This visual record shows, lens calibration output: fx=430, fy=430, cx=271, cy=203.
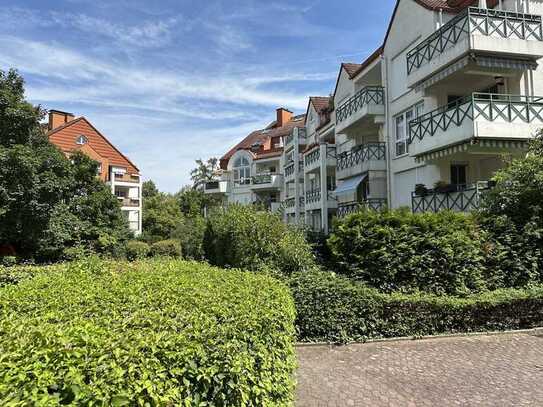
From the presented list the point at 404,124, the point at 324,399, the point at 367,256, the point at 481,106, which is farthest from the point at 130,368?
the point at 404,124

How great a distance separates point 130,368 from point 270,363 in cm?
181

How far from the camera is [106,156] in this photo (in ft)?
169

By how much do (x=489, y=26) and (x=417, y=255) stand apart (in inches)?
367

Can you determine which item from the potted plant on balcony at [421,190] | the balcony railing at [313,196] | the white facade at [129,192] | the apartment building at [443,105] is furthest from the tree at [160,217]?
the potted plant on balcony at [421,190]

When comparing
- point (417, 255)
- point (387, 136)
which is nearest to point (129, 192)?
point (387, 136)

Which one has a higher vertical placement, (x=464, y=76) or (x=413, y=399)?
(x=464, y=76)

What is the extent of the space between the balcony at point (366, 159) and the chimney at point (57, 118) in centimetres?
4184

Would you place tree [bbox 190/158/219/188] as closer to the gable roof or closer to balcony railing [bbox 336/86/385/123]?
the gable roof

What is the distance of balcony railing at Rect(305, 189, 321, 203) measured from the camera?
30.5m

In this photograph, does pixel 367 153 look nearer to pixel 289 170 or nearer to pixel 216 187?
pixel 289 170

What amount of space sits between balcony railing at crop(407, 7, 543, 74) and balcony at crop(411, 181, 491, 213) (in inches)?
204

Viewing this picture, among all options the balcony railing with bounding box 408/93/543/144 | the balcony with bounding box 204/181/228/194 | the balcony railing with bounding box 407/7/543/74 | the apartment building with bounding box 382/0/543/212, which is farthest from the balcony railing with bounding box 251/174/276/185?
the balcony railing with bounding box 408/93/543/144

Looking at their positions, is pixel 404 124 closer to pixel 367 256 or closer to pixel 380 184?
pixel 380 184

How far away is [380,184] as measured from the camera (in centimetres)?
2255
